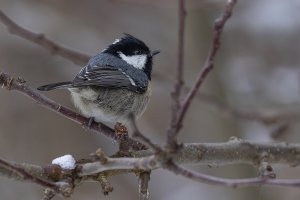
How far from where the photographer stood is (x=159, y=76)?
3928 mm

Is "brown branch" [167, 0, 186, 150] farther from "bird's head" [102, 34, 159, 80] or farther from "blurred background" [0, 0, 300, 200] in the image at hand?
"blurred background" [0, 0, 300, 200]

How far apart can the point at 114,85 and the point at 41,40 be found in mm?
713

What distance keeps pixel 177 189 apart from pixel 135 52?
10.4ft

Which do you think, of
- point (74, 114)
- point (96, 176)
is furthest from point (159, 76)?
point (96, 176)

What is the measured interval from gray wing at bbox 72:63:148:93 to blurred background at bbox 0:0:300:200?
1.72m

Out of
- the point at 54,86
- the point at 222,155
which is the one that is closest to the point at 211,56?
the point at 222,155

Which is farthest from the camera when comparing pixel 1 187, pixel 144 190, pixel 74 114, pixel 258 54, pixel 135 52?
pixel 258 54

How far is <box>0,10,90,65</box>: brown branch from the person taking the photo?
283cm

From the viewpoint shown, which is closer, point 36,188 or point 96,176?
point 96,176

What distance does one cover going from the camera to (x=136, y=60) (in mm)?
4320

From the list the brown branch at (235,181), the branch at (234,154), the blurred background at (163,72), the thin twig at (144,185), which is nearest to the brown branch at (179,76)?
the brown branch at (235,181)

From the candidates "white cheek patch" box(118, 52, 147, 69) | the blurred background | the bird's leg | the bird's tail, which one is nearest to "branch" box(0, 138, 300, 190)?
the bird's leg

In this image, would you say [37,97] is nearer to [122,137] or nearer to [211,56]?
[122,137]

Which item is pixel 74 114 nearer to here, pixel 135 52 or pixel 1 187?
pixel 135 52
